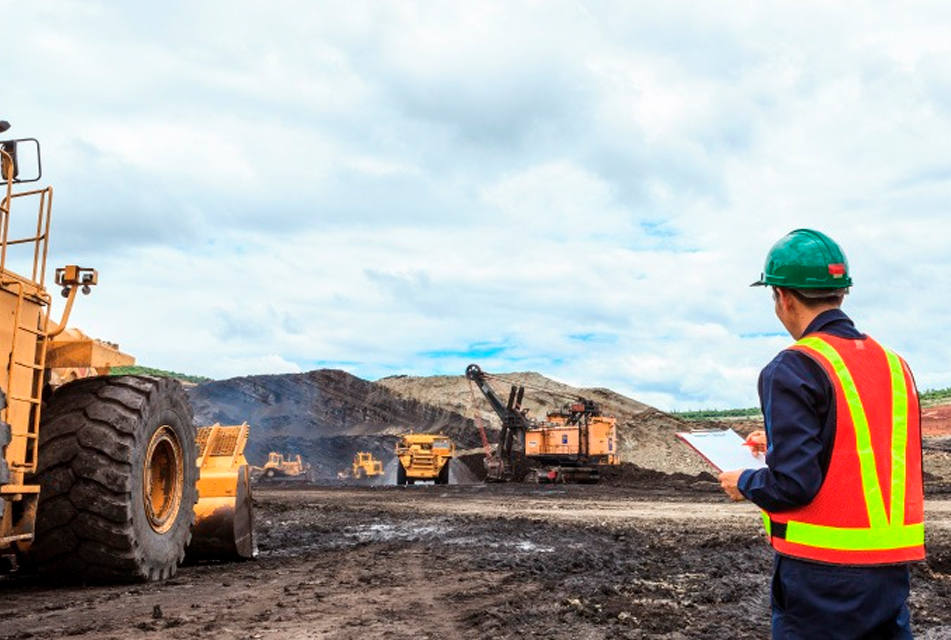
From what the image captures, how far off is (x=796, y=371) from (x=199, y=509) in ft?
25.3

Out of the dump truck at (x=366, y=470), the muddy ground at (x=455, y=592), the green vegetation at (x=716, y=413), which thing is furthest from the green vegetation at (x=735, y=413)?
the muddy ground at (x=455, y=592)

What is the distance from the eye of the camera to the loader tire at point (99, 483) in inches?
282

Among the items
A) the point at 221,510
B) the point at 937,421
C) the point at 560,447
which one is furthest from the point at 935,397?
the point at 221,510

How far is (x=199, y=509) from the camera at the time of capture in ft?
30.7

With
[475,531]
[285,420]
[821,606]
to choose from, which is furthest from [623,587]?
[285,420]

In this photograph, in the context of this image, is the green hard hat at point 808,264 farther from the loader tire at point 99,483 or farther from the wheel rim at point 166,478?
the wheel rim at point 166,478

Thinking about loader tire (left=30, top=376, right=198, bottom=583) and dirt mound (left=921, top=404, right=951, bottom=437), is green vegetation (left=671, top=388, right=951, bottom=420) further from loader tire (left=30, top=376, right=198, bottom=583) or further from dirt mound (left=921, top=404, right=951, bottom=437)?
loader tire (left=30, top=376, right=198, bottom=583)

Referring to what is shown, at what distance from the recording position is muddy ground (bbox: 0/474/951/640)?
19.6 feet

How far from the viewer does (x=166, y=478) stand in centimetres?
847

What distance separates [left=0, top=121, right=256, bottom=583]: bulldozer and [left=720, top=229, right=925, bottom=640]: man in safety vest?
17.5 ft

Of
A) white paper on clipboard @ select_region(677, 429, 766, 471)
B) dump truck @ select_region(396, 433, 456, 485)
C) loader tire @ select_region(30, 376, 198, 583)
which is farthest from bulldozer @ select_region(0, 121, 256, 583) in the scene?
dump truck @ select_region(396, 433, 456, 485)

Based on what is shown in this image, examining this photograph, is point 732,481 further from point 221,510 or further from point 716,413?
point 716,413

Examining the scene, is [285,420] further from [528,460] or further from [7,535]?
[7,535]

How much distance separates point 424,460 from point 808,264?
3992 centimetres
